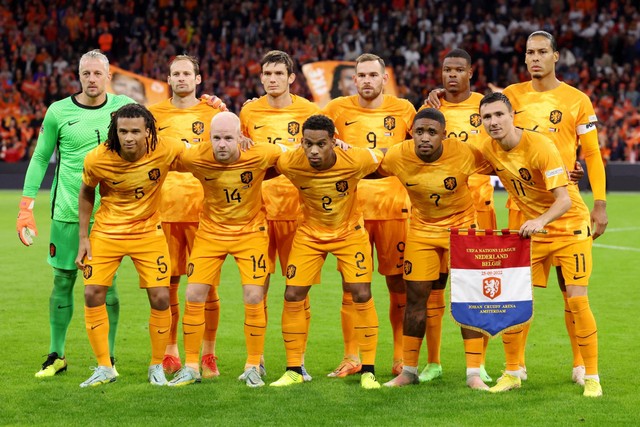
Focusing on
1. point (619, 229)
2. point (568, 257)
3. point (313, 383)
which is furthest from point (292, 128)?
point (619, 229)

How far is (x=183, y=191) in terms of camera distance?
7.53 meters

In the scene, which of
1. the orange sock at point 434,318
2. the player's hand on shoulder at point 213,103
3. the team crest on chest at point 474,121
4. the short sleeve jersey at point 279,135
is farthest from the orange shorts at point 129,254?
the team crest on chest at point 474,121

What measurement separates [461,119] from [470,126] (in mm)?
83

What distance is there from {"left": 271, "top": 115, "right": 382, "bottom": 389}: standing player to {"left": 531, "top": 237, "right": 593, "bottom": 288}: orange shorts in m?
1.13

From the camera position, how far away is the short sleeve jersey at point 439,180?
6.84 m

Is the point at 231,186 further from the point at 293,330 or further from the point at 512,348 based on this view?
the point at 512,348

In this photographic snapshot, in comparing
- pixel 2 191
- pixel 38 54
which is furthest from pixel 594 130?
pixel 38 54

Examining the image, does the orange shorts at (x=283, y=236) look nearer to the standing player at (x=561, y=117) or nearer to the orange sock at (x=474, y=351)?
the orange sock at (x=474, y=351)

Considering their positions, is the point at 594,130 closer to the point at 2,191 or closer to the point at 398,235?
the point at 398,235

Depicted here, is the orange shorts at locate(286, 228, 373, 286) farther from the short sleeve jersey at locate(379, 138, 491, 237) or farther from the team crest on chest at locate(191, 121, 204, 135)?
the team crest on chest at locate(191, 121, 204, 135)

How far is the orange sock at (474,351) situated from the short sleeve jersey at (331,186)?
1105 mm

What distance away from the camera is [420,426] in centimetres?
584

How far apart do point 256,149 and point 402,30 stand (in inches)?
884

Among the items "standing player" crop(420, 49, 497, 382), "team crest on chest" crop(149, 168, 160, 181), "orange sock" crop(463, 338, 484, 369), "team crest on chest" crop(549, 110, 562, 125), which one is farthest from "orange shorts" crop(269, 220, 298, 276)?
"team crest on chest" crop(549, 110, 562, 125)
